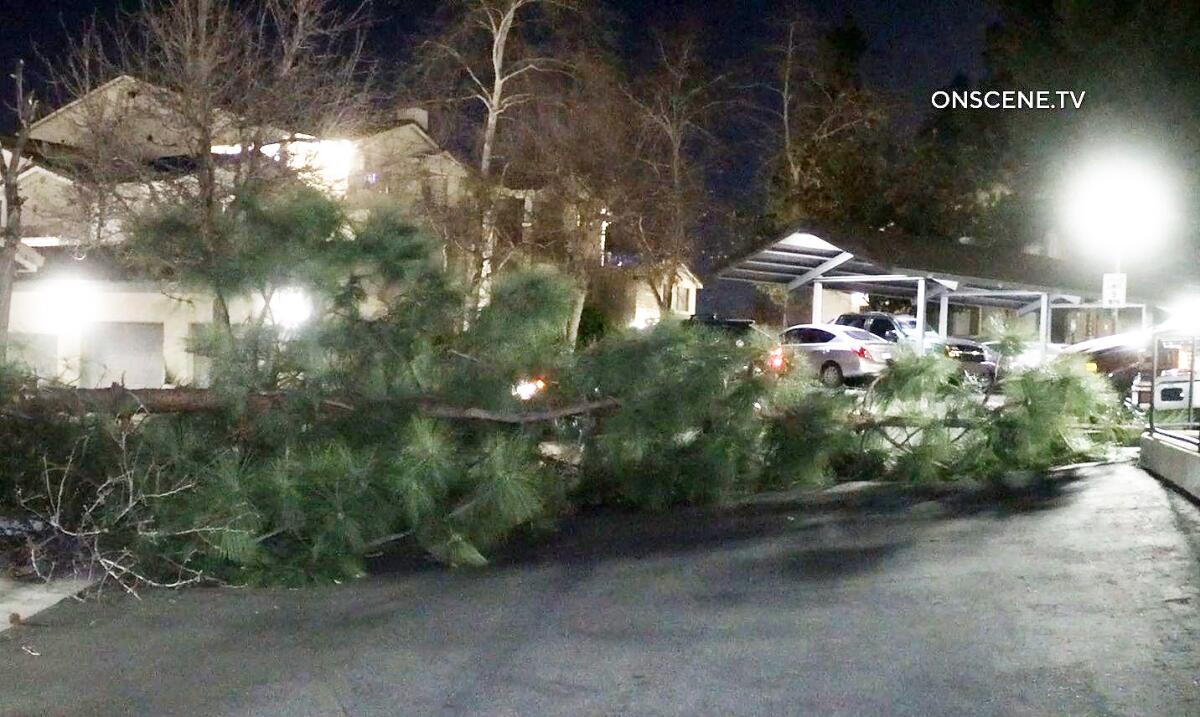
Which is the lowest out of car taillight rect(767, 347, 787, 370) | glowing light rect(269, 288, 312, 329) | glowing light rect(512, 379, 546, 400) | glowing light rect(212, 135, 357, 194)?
glowing light rect(512, 379, 546, 400)

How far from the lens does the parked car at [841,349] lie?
2359 centimetres

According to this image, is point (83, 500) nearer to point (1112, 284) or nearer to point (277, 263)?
point (277, 263)

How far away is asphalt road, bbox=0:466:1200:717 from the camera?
584 cm

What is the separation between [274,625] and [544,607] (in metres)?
1.64

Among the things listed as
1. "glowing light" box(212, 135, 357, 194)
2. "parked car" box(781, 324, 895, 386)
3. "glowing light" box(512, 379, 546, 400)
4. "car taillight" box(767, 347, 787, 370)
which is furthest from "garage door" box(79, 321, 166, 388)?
"car taillight" box(767, 347, 787, 370)

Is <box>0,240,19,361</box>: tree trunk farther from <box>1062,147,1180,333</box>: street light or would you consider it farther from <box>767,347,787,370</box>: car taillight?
<box>1062,147,1180,333</box>: street light

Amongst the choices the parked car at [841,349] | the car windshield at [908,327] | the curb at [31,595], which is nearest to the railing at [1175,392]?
the curb at [31,595]

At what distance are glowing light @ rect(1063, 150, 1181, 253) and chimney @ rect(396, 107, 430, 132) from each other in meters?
13.7

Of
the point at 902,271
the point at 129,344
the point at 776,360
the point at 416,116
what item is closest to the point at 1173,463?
the point at 776,360

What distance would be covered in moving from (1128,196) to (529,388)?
17912 millimetres

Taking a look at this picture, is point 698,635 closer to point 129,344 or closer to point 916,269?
point 129,344

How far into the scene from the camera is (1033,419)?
11484 millimetres

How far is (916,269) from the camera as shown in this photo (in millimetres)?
22859

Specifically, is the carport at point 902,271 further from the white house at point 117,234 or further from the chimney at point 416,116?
the chimney at point 416,116
